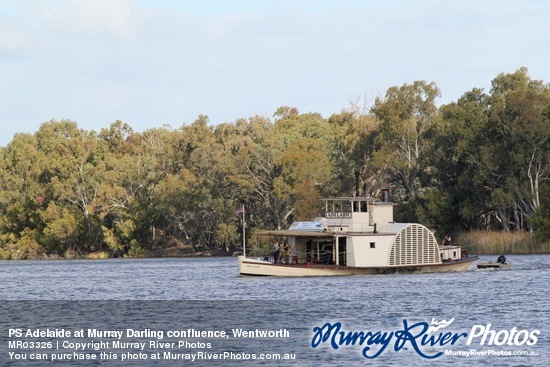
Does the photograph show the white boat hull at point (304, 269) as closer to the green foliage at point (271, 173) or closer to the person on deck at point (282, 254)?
the person on deck at point (282, 254)

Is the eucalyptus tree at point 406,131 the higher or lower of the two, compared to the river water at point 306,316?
higher

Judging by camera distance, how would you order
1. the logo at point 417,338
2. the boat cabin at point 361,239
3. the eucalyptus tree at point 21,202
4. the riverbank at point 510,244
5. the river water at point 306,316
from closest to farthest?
the river water at point 306,316 < the logo at point 417,338 < the boat cabin at point 361,239 < the riverbank at point 510,244 < the eucalyptus tree at point 21,202

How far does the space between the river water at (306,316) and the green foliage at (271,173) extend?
33.8 m

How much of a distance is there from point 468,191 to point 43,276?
1800 inches

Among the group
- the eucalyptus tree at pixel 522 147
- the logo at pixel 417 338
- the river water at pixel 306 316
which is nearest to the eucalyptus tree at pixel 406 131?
the eucalyptus tree at pixel 522 147

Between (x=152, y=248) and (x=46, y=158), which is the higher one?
(x=46, y=158)

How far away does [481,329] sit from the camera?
143 ft

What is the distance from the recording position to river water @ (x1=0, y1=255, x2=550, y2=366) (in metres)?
37.0

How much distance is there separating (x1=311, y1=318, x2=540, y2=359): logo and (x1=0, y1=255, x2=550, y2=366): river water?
0.07 metres

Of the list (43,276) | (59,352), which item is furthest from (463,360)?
(43,276)

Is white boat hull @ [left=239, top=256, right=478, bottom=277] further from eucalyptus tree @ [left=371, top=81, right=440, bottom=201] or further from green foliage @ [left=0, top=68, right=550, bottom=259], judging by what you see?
eucalyptus tree @ [left=371, top=81, right=440, bottom=201]

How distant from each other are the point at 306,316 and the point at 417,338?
26.4 ft

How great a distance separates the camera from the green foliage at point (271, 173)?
369ft

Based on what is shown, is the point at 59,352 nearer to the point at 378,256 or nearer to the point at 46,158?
the point at 378,256
